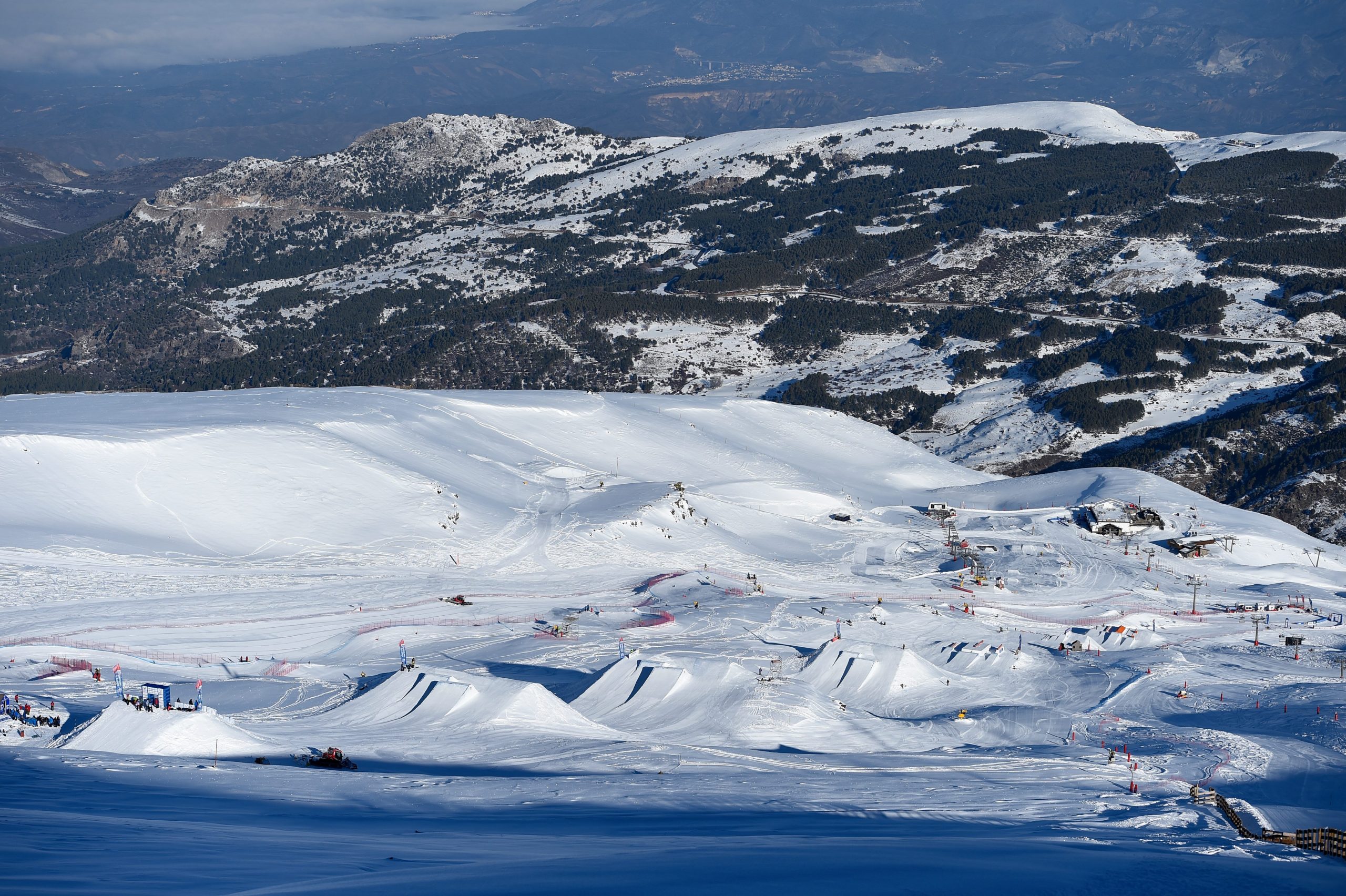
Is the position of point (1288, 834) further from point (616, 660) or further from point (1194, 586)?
point (1194, 586)

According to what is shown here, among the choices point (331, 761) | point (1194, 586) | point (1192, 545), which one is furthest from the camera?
point (1192, 545)

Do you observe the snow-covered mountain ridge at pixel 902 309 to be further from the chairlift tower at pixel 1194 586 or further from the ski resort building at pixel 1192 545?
the chairlift tower at pixel 1194 586

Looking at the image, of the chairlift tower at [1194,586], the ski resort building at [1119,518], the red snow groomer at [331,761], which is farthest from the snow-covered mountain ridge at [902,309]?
the red snow groomer at [331,761]

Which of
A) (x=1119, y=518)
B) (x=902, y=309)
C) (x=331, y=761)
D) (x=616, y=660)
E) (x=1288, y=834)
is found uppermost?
(x=902, y=309)

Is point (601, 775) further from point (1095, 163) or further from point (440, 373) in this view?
point (1095, 163)

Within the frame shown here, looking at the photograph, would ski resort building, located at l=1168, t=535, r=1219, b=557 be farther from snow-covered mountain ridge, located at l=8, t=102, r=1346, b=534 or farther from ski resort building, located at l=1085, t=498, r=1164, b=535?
snow-covered mountain ridge, located at l=8, t=102, r=1346, b=534

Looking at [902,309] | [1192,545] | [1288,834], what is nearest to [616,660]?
[1288,834]

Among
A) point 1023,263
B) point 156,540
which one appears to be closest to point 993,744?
point 156,540
